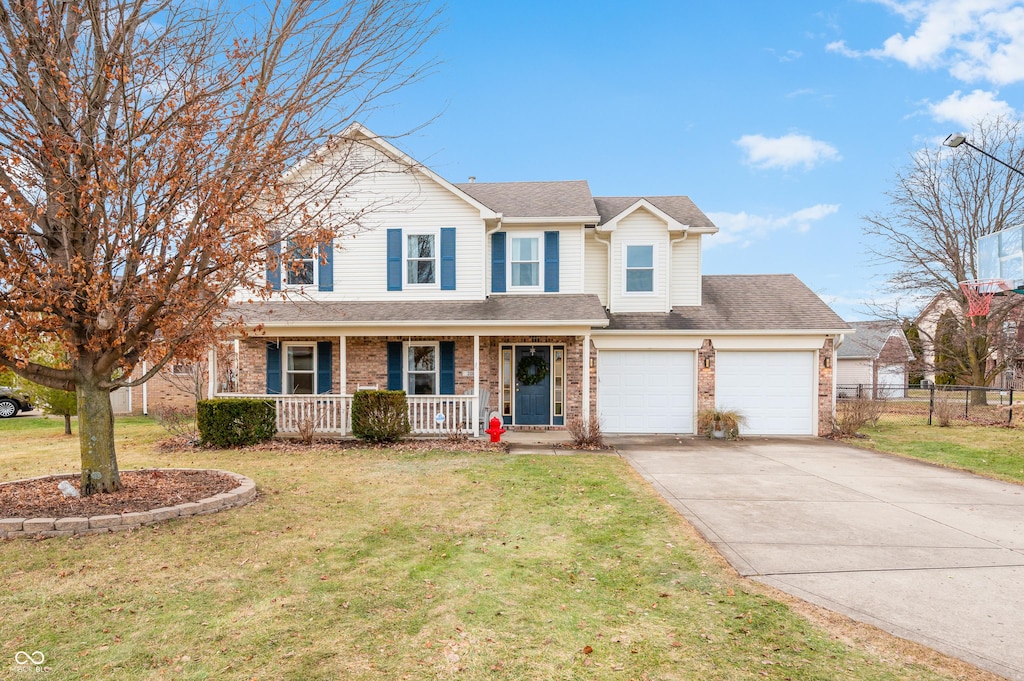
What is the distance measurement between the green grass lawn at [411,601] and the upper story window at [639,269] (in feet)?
28.0

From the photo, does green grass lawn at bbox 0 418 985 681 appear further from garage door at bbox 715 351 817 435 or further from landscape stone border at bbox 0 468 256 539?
garage door at bbox 715 351 817 435

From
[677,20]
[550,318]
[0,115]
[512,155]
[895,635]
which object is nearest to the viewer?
[895,635]

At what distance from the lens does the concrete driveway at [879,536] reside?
397cm

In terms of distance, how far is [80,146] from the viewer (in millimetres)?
5789

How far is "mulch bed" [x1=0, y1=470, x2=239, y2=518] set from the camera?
20.5ft

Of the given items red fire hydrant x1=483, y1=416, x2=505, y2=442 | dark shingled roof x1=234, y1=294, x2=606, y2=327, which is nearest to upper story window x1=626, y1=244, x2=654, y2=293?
dark shingled roof x1=234, y1=294, x2=606, y2=327

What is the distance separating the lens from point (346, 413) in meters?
13.1

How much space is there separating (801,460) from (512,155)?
538 inches

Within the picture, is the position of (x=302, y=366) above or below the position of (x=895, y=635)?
above

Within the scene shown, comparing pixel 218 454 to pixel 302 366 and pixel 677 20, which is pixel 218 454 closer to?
pixel 302 366

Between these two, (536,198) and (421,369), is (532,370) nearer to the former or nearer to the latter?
(421,369)

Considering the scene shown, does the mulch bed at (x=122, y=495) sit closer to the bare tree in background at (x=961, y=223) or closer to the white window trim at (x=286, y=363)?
the white window trim at (x=286, y=363)

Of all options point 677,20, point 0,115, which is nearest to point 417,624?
point 0,115

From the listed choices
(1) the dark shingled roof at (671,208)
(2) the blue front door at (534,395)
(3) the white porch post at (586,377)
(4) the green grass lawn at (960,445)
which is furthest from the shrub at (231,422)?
(4) the green grass lawn at (960,445)
